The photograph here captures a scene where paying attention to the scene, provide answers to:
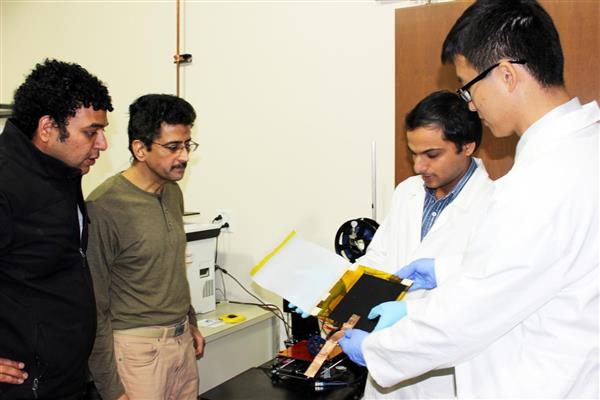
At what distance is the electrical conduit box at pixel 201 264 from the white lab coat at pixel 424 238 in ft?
3.09

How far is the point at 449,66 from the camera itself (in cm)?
198

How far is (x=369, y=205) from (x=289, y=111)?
2.11 ft

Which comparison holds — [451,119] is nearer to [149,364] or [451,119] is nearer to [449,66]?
[449,66]

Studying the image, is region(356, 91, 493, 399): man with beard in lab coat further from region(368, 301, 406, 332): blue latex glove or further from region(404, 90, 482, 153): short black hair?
region(368, 301, 406, 332): blue latex glove

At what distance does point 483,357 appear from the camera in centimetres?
109

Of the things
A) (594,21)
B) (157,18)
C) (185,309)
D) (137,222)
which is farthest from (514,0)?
(157,18)

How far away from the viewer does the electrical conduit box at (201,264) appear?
239 cm

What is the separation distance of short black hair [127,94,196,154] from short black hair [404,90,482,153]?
0.82m

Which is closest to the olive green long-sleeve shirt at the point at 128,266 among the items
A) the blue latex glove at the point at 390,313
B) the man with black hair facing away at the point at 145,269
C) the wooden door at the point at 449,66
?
the man with black hair facing away at the point at 145,269

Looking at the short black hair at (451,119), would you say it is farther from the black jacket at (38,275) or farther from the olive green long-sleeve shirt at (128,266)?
the black jacket at (38,275)

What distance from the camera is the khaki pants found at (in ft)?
5.29

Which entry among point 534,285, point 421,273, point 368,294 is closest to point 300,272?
point 368,294

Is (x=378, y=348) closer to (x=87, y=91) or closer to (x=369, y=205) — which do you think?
(x=87, y=91)

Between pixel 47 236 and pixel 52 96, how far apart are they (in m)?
0.37
